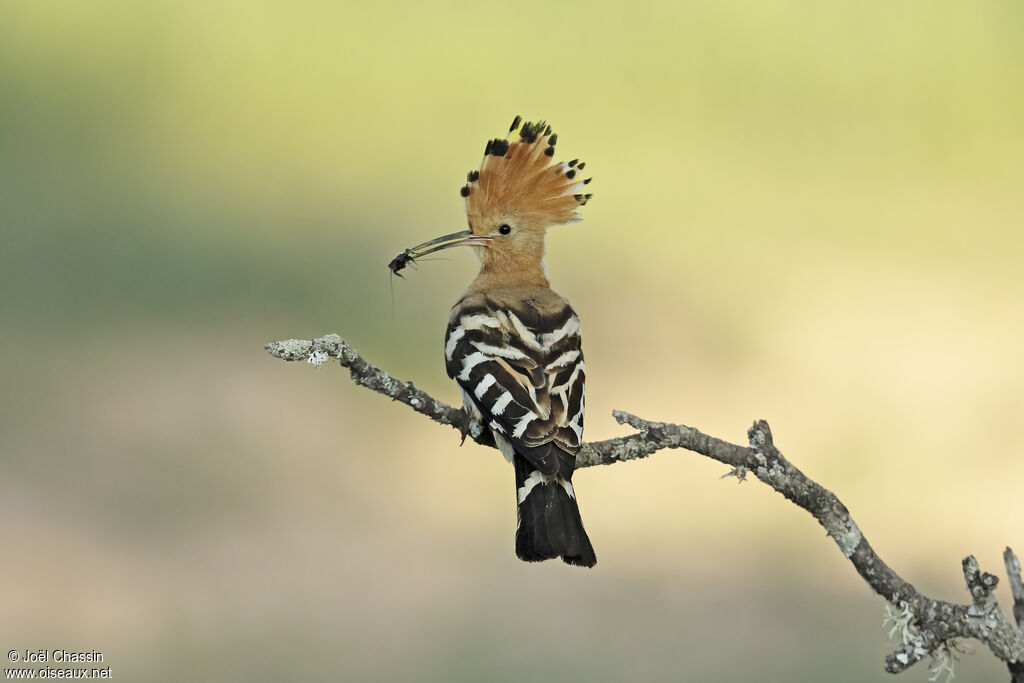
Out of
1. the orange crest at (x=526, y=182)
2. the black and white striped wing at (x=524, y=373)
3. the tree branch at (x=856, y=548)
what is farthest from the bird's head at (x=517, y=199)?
the tree branch at (x=856, y=548)

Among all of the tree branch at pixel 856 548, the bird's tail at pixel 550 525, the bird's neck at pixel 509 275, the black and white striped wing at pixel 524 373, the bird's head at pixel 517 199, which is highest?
the bird's head at pixel 517 199

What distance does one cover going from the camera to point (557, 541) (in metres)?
2.12

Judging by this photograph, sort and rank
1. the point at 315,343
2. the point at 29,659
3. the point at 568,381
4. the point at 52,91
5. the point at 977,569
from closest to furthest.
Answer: the point at 977,569 → the point at 315,343 → the point at 568,381 → the point at 29,659 → the point at 52,91

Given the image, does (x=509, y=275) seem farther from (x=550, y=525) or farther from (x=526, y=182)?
(x=550, y=525)

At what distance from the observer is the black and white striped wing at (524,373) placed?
2150mm

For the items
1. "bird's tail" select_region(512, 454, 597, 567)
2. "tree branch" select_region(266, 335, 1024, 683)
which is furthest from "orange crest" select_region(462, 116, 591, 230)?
"tree branch" select_region(266, 335, 1024, 683)

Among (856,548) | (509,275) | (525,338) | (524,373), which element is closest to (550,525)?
(524,373)

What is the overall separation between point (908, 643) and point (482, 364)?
0.98 metres

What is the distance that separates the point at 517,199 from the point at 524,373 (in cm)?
57

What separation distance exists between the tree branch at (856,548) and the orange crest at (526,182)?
37.7 inches

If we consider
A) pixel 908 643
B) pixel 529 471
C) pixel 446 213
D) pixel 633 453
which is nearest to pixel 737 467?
→ pixel 633 453

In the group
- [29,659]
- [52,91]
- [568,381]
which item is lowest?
[568,381]

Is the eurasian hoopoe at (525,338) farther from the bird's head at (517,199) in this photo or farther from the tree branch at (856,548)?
the tree branch at (856,548)

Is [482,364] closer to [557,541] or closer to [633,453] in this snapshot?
[557,541]
